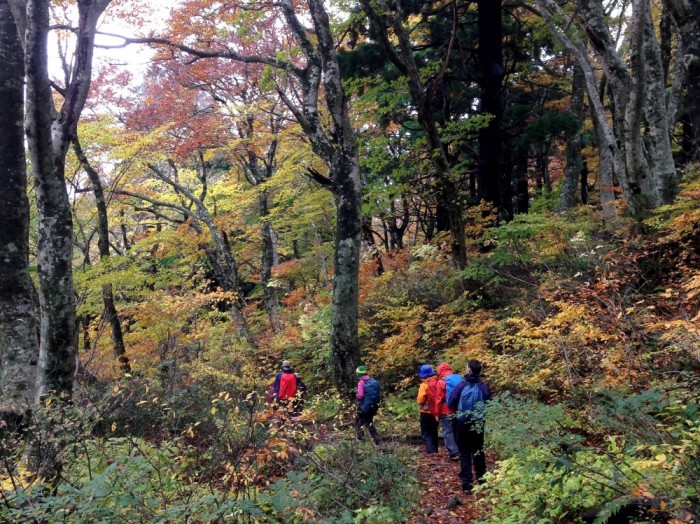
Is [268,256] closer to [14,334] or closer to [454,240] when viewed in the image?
[454,240]

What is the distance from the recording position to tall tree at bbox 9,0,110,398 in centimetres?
506

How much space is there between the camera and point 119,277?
13.5 meters

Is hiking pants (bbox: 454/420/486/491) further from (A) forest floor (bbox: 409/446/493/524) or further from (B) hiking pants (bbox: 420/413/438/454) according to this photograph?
(B) hiking pants (bbox: 420/413/438/454)

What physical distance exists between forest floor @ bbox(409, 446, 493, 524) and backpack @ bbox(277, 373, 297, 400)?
256 centimetres

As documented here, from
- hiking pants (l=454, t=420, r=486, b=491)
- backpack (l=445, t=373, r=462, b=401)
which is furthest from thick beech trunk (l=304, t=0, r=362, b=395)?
hiking pants (l=454, t=420, r=486, b=491)

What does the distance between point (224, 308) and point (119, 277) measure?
11741 mm

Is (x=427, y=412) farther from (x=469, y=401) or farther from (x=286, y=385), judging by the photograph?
(x=286, y=385)

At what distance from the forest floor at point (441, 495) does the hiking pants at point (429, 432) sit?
0.12m

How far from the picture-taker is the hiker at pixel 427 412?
23.9 feet

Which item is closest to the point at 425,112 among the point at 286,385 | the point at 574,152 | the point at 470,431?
the point at 286,385

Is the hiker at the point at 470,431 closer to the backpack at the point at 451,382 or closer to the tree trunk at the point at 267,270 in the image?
the backpack at the point at 451,382

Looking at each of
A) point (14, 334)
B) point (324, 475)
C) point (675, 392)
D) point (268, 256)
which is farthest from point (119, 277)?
point (675, 392)

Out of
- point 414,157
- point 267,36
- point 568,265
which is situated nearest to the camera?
point 568,265

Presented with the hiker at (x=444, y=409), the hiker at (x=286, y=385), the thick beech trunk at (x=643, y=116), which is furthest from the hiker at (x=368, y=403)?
the thick beech trunk at (x=643, y=116)
